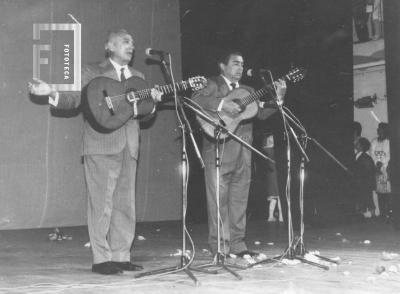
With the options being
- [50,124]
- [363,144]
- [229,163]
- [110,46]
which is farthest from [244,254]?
[363,144]

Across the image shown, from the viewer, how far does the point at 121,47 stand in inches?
203

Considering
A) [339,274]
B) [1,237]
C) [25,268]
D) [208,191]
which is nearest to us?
[339,274]

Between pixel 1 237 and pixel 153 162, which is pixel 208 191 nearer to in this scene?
pixel 1 237

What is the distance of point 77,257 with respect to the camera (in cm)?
598

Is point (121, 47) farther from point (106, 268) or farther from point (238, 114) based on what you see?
point (106, 268)

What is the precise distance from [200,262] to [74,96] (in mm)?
1796

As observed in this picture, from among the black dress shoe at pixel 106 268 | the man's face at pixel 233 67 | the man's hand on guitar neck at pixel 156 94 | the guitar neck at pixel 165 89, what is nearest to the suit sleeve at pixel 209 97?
the man's face at pixel 233 67

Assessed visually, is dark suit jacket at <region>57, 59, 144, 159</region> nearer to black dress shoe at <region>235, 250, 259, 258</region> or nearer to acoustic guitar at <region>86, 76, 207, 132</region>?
acoustic guitar at <region>86, 76, 207, 132</region>

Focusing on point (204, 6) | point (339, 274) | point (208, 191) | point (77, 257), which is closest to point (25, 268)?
point (77, 257)

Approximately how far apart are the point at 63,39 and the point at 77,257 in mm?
3789

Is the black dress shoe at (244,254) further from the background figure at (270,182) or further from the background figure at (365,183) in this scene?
the background figure at (365,183)

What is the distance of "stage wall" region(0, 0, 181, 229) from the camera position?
852 centimetres

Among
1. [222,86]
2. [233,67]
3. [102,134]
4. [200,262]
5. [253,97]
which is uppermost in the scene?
[233,67]

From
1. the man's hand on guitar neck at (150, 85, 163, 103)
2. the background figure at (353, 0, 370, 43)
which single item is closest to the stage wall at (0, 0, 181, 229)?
the man's hand on guitar neck at (150, 85, 163, 103)
